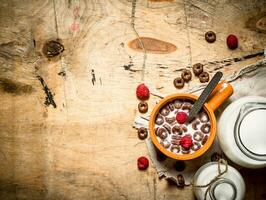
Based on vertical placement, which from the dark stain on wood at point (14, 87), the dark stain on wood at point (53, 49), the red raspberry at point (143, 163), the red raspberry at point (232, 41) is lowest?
the red raspberry at point (143, 163)

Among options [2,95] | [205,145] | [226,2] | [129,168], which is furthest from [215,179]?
[2,95]

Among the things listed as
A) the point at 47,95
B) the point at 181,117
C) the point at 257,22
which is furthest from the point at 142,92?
the point at 257,22

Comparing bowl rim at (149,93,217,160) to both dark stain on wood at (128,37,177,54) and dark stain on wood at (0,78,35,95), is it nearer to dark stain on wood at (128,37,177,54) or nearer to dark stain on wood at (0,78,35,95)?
dark stain on wood at (128,37,177,54)

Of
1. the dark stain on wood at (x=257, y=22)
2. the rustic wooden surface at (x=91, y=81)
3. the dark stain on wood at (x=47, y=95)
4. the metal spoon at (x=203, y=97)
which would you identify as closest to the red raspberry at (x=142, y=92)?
the rustic wooden surface at (x=91, y=81)

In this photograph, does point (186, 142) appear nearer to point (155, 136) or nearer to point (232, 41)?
point (155, 136)

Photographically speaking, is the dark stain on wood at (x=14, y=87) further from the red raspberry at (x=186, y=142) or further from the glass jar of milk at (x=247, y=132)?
the glass jar of milk at (x=247, y=132)

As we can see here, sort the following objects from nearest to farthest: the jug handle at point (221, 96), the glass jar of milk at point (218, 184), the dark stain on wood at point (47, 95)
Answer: the glass jar of milk at point (218, 184) < the jug handle at point (221, 96) < the dark stain on wood at point (47, 95)

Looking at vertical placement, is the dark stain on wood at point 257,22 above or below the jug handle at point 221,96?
above
